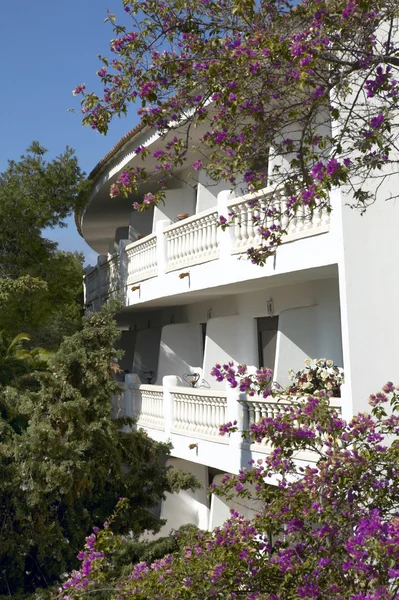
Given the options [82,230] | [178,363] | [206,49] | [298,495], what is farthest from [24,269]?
[298,495]

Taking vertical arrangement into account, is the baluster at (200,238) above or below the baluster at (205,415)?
above

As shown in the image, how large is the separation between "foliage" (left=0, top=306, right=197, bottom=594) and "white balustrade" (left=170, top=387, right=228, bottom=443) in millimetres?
1318

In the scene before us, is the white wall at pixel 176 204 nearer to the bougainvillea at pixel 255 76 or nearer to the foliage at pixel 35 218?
the foliage at pixel 35 218

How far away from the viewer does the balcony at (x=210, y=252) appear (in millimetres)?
11008

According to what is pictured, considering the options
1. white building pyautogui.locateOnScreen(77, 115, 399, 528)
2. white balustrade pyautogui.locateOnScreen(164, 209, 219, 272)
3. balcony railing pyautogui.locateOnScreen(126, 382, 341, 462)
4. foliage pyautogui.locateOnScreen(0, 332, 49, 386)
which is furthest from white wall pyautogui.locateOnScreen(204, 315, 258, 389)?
foliage pyautogui.locateOnScreen(0, 332, 49, 386)

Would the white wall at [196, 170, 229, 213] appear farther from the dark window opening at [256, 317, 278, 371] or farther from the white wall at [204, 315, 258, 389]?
the dark window opening at [256, 317, 278, 371]

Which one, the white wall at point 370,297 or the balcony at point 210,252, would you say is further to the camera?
the balcony at point 210,252

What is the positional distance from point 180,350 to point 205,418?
17.5 ft

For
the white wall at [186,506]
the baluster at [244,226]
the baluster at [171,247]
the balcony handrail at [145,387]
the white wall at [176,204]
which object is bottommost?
the white wall at [186,506]

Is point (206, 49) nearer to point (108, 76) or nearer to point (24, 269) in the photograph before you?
point (108, 76)

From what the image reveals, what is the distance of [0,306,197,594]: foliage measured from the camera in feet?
35.9

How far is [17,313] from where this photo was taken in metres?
17.3

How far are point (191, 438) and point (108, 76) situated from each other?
25.2 feet

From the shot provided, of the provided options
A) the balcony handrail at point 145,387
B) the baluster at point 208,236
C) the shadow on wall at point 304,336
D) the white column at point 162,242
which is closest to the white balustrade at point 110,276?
the balcony handrail at point 145,387
